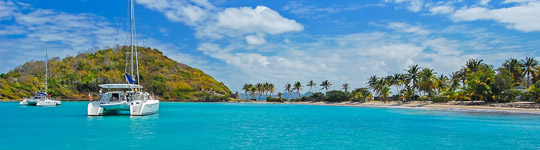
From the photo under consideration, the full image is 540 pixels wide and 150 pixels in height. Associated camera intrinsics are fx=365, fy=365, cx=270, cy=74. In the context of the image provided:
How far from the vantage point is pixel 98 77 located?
12581cm

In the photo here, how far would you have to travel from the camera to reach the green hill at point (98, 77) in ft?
381

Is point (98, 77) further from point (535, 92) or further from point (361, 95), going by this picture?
point (535, 92)

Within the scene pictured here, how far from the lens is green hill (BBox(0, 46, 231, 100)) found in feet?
381

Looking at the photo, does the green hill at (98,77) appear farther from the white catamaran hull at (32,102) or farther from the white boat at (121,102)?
the white boat at (121,102)

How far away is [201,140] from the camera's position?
19.6 metres

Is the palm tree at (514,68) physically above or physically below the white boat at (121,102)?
above

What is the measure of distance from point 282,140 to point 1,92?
11318 centimetres

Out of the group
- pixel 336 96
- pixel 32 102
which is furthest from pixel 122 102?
pixel 336 96

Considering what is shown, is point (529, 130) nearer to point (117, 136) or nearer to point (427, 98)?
point (117, 136)

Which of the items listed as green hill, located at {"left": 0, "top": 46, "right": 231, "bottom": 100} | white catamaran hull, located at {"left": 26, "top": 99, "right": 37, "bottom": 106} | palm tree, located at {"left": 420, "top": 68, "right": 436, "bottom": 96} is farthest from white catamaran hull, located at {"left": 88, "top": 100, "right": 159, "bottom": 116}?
green hill, located at {"left": 0, "top": 46, "right": 231, "bottom": 100}

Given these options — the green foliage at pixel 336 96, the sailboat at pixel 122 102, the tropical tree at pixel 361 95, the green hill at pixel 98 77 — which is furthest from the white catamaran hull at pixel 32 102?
the tropical tree at pixel 361 95

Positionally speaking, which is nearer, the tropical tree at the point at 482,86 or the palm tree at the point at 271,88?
the tropical tree at the point at 482,86

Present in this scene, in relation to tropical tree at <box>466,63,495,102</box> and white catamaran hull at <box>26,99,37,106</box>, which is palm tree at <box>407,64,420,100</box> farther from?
white catamaran hull at <box>26,99,37,106</box>

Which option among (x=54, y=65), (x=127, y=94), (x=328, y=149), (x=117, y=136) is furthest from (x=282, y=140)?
(x=54, y=65)
